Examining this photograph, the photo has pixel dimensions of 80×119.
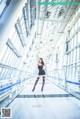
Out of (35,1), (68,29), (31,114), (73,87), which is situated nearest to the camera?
(31,114)

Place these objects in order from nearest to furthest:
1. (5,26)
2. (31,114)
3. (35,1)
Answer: (5,26) < (31,114) < (35,1)

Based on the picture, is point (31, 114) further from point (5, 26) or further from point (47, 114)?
point (5, 26)

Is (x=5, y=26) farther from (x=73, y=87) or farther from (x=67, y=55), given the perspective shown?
(x=67, y=55)

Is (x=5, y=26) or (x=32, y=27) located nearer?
(x=5, y=26)

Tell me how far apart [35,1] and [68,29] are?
5753mm

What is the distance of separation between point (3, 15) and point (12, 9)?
0.12 metres

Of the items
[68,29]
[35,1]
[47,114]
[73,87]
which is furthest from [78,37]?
[47,114]

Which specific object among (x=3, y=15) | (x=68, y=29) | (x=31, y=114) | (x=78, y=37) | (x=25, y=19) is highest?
(x=68, y=29)

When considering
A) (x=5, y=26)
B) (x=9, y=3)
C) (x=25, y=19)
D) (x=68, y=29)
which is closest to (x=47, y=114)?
(x=5, y=26)

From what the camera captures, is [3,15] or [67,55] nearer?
[3,15]

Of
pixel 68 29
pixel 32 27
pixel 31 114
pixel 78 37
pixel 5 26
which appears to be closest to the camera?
pixel 5 26

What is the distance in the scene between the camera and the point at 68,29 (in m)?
9.83

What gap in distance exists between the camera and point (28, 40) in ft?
23.0

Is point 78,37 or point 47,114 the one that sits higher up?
point 78,37
